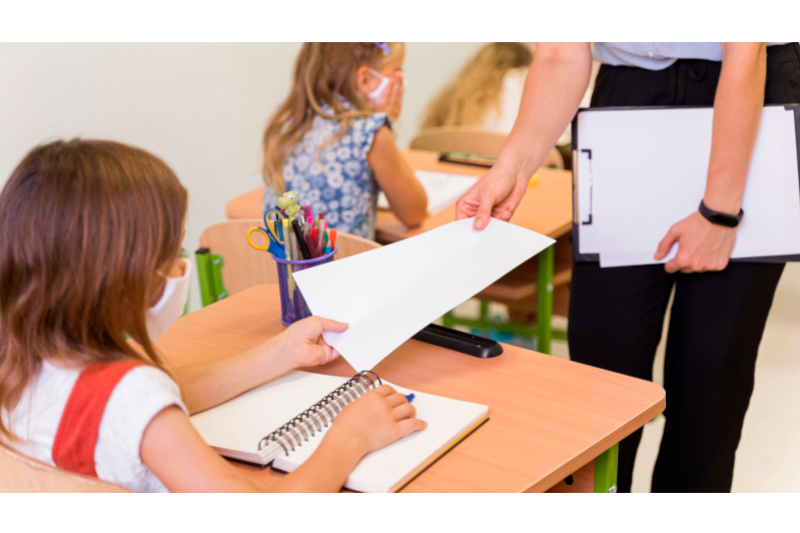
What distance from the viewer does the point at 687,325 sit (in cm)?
125

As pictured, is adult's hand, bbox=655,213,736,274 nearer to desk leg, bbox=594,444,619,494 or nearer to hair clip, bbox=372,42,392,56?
desk leg, bbox=594,444,619,494

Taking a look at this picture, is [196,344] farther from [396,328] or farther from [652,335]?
[652,335]

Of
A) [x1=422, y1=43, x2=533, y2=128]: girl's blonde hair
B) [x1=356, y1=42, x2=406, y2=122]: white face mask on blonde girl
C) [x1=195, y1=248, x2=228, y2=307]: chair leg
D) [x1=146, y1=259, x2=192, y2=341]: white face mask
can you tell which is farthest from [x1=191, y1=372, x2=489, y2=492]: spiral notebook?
[x1=422, y1=43, x2=533, y2=128]: girl's blonde hair

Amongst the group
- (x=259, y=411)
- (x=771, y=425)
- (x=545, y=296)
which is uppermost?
(x=259, y=411)

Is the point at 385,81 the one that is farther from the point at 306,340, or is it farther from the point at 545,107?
the point at 306,340

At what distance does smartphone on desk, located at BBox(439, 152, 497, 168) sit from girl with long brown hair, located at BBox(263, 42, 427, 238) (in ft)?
1.68

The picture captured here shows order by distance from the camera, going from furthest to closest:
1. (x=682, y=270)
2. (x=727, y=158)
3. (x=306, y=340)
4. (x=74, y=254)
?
1. (x=682, y=270)
2. (x=727, y=158)
3. (x=306, y=340)
4. (x=74, y=254)

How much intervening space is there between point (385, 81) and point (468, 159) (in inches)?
20.9

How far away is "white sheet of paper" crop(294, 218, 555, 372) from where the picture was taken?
3.19ft

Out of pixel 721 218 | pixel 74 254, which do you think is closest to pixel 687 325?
pixel 721 218

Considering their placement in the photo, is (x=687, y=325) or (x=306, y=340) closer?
(x=306, y=340)
